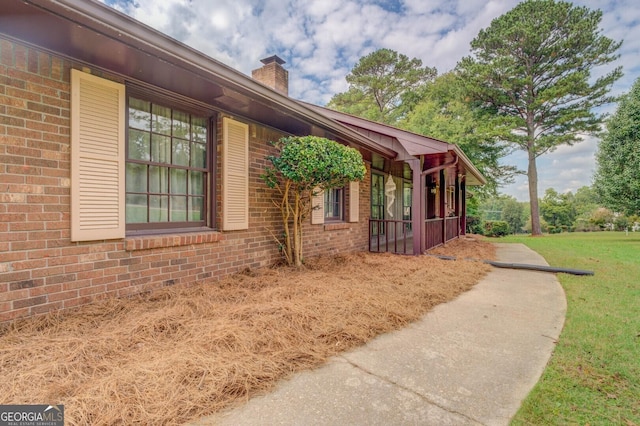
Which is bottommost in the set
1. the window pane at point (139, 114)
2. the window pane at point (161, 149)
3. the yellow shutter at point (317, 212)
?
the yellow shutter at point (317, 212)

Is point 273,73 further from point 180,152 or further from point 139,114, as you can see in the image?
point 139,114

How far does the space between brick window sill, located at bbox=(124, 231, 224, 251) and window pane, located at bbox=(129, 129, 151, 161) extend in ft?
3.20

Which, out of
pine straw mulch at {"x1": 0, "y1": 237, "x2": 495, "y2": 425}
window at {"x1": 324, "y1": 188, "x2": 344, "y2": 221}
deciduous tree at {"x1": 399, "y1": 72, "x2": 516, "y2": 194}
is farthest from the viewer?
deciduous tree at {"x1": 399, "y1": 72, "x2": 516, "y2": 194}

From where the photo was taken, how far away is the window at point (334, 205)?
299 inches

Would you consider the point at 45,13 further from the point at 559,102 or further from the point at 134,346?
the point at 559,102

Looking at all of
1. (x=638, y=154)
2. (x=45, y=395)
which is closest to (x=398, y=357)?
(x=45, y=395)

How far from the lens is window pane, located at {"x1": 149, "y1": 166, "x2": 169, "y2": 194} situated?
3877 millimetres

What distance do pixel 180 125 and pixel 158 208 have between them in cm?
118

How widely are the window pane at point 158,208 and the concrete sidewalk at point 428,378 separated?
2.80 m

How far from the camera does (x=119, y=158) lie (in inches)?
133

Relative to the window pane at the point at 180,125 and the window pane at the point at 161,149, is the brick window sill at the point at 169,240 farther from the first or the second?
the window pane at the point at 180,125

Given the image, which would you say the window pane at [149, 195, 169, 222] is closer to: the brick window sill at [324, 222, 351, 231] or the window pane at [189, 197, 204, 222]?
the window pane at [189, 197, 204, 222]

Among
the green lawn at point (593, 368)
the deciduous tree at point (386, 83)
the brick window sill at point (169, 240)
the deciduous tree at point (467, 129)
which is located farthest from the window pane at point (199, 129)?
the deciduous tree at point (386, 83)

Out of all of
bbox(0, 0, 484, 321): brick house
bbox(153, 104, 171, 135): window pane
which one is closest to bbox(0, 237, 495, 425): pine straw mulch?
bbox(0, 0, 484, 321): brick house
